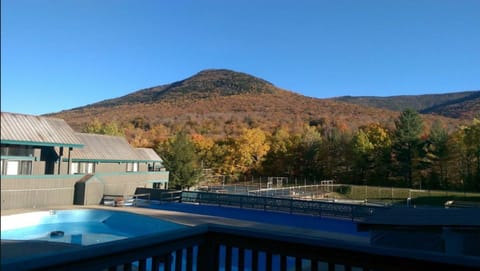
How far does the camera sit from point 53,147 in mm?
1188

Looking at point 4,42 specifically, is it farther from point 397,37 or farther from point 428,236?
point 397,37

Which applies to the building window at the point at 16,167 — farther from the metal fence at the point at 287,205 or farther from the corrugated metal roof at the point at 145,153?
the metal fence at the point at 287,205

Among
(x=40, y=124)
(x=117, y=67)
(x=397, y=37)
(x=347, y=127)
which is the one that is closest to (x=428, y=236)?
(x=117, y=67)

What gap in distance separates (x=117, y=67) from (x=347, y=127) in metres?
35.5

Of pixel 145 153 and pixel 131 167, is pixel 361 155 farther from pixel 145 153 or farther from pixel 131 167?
pixel 131 167

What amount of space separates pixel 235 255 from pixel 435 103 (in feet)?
149

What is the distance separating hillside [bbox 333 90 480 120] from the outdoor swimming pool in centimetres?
3137

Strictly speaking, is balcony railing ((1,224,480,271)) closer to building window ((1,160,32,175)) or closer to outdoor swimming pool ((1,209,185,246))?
outdoor swimming pool ((1,209,185,246))

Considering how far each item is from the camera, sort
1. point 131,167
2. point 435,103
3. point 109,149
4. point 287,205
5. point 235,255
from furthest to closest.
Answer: point 435,103, point 287,205, point 131,167, point 109,149, point 235,255

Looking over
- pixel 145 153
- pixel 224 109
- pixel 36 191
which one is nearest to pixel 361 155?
pixel 224 109

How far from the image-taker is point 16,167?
39.6 inches

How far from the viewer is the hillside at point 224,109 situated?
218cm

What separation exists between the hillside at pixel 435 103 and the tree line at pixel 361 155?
13.6 ft

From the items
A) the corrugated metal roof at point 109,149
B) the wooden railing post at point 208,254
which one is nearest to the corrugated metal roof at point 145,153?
the corrugated metal roof at point 109,149
